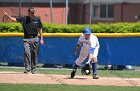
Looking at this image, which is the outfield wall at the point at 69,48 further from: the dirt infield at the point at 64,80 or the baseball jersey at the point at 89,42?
the baseball jersey at the point at 89,42

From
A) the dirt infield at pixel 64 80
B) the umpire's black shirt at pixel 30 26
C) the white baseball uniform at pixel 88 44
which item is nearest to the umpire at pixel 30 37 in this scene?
the umpire's black shirt at pixel 30 26

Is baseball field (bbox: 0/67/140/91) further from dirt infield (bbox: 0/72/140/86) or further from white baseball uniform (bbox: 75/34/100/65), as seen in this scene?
white baseball uniform (bbox: 75/34/100/65)

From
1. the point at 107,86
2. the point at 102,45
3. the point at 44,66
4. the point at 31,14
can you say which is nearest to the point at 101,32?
the point at 102,45

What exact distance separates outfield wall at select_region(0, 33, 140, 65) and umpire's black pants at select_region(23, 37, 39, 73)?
427 cm

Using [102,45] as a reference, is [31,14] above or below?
above

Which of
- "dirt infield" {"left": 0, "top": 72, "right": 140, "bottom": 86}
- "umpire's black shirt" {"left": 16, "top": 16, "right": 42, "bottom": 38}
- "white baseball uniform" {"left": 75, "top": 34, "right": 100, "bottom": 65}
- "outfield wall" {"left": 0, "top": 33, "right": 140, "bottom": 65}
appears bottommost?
"dirt infield" {"left": 0, "top": 72, "right": 140, "bottom": 86}

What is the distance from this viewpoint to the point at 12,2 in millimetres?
30906

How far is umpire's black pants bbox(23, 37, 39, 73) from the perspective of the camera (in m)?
15.8

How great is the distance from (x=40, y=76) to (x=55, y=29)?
5.86m

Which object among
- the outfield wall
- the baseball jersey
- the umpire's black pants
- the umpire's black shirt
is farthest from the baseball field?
the outfield wall

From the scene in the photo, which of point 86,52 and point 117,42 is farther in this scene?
point 117,42

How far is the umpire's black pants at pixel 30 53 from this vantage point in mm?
15812

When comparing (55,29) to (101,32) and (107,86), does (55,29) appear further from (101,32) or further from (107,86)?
(107,86)

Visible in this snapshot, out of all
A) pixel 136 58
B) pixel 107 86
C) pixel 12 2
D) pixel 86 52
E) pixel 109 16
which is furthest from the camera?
pixel 109 16
